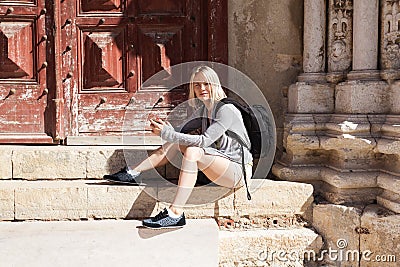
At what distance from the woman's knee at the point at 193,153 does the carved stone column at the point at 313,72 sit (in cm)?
114

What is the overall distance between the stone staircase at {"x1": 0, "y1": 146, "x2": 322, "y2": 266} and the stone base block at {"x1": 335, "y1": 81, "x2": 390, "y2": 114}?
0.76m

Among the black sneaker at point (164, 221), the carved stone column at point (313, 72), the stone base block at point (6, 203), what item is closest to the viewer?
the black sneaker at point (164, 221)

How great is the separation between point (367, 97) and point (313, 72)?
1.88 feet

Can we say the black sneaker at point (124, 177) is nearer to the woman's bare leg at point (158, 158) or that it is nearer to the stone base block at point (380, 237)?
the woman's bare leg at point (158, 158)

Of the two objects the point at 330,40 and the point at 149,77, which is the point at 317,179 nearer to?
the point at 330,40

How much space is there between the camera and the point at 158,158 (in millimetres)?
4203

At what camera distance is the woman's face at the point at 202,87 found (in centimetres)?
405

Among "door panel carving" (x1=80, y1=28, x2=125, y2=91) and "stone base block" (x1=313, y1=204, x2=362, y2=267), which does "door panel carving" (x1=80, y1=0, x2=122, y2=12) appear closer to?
"door panel carving" (x1=80, y1=28, x2=125, y2=91)

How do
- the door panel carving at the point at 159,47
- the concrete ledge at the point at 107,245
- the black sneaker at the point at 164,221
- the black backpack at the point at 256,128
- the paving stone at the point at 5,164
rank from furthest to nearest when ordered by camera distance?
the door panel carving at the point at 159,47, the paving stone at the point at 5,164, the black backpack at the point at 256,128, the black sneaker at the point at 164,221, the concrete ledge at the point at 107,245

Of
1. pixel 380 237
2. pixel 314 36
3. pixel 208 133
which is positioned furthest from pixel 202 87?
pixel 380 237

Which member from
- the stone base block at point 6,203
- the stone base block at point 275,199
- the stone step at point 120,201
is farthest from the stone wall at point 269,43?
the stone base block at point 6,203

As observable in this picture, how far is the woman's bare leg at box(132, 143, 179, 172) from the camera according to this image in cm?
420

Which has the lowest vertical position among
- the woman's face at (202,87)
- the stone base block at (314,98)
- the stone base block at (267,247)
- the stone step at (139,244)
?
the stone base block at (267,247)

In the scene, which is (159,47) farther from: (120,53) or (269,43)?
(269,43)
